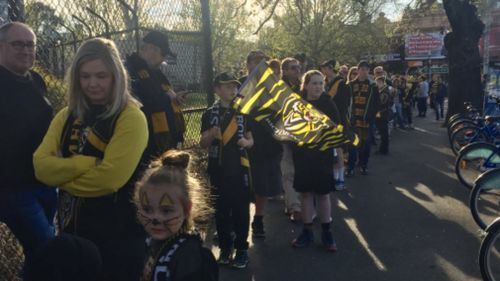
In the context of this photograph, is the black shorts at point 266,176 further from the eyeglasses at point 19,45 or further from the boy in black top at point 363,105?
the boy in black top at point 363,105

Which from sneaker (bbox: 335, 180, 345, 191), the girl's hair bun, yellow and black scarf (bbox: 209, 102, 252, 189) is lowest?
sneaker (bbox: 335, 180, 345, 191)

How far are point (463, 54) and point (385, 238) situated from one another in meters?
11.3

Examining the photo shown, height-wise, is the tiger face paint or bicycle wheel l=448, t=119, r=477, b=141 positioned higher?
the tiger face paint

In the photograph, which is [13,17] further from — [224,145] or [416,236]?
[416,236]

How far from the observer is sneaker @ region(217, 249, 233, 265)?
4.83 m

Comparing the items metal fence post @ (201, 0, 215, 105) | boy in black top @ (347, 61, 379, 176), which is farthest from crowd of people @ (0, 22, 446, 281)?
boy in black top @ (347, 61, 379, 176)

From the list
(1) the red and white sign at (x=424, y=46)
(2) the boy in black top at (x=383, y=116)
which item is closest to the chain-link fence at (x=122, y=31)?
(2) the boy in black top at (x=383, y=116)

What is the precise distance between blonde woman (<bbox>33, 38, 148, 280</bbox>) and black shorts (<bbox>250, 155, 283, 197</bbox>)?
3.02m

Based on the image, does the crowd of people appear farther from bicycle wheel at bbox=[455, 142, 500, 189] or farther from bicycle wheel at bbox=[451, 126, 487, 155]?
bicycle wheel at bbox=[451, 126, 487, 155]

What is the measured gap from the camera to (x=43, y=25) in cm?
523

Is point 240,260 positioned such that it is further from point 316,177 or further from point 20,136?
point 20,136

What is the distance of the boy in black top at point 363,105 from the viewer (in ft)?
28.6

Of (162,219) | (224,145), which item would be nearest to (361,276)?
(224,145)

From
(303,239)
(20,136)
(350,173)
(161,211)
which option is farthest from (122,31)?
(350,173)
